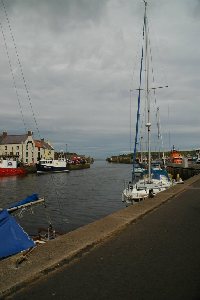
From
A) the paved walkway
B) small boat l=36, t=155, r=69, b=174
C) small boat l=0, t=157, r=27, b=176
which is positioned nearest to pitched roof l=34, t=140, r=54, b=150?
small boat l=36, t=155, r=69, b=174

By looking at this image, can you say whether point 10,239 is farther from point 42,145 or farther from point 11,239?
point 42,145

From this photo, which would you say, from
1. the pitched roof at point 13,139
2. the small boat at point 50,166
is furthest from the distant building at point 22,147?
the small boat at point 50,166

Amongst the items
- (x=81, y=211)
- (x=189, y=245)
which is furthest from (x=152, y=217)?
(x=81, y=211)

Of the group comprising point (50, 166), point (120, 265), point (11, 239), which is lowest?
point (120, 265)

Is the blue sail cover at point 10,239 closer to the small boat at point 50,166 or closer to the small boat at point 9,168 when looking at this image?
the small boat at point 9,168

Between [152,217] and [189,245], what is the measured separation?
3.89m

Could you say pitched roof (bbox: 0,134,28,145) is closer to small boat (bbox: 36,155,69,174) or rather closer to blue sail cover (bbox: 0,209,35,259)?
small boat (bbox: 36,155,69,174)

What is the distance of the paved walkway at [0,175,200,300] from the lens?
18.2ft

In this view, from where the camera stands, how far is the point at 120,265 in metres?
6.81

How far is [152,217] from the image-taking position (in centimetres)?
1216

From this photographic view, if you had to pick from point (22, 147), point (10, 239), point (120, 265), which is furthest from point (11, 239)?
point (22, 147)

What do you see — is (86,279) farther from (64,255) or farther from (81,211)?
(81,211)

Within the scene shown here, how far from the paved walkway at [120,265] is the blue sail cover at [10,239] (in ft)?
1.83

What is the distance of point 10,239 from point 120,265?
8.85 ft
